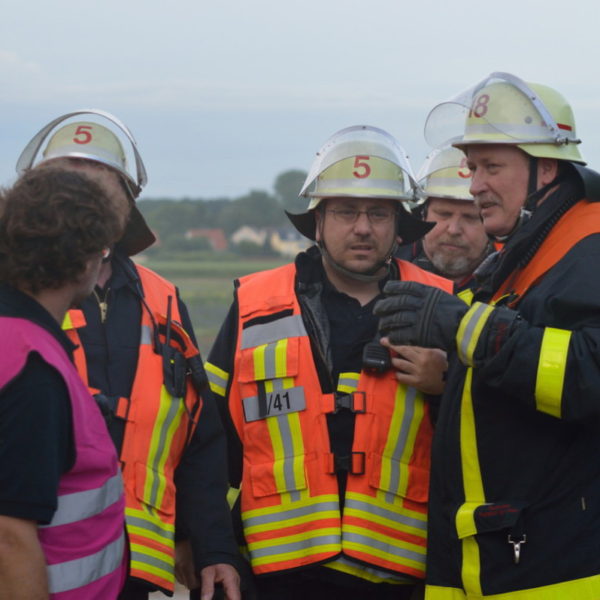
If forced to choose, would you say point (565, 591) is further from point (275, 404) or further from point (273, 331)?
point (273, 331)

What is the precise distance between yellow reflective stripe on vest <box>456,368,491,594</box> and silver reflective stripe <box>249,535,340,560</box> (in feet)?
1.99

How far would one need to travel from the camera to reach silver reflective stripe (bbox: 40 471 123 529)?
91.7 inches

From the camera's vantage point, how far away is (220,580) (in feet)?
11.9

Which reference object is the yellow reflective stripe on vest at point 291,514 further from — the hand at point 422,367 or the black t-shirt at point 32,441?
the black t-shirt at point 32,441

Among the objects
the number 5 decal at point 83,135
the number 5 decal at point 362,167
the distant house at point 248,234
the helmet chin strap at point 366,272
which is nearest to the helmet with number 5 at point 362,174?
the number 5 decal at point 362,167

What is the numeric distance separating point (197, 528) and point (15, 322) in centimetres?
162

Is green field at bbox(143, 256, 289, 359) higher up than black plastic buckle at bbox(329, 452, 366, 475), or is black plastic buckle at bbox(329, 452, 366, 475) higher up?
green field at bbox(143, 256, 289, 359)

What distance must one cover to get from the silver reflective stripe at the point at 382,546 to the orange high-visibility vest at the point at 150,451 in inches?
25.8

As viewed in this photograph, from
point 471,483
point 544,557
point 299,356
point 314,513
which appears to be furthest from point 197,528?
point 544,557

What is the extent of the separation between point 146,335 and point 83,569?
1.31 meters

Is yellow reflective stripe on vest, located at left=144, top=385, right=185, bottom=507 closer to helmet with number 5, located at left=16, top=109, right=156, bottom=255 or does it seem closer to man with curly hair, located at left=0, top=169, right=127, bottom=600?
helmet with number 5, located at left=16, top=109, right=156, bottom=255

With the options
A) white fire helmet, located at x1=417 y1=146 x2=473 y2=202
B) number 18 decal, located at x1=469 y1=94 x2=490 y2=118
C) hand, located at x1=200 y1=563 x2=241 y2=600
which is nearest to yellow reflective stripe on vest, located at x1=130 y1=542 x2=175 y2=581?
hand, located at x1=200 y1=563 x2=241 y2=600

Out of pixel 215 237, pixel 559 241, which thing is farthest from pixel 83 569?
pixel 215 237

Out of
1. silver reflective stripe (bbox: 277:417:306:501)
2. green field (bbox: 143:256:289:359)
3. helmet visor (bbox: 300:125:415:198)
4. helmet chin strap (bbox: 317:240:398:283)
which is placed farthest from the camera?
green field (bbox: 143:256:289:359)
